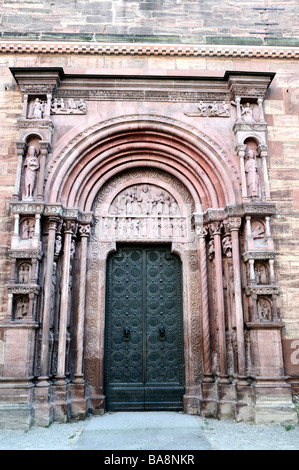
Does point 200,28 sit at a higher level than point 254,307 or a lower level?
higher

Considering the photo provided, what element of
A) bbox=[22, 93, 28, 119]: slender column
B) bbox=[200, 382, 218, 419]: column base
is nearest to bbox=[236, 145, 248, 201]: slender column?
bbox=[200, 382, 218, 419]: column base

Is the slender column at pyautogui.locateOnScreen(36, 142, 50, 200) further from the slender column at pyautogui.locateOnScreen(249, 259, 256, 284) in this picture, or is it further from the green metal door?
the slender column at pyautogui.locateOnScreen(249, 259, 256, 284)

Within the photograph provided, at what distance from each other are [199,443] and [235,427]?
4.11ft

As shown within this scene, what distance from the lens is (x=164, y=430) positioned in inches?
249

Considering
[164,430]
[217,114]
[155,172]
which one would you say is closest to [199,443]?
[164,430]

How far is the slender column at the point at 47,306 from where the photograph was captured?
7070 mm

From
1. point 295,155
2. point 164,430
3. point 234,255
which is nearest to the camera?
point 164,430

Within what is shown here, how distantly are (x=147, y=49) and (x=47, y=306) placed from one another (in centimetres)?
591

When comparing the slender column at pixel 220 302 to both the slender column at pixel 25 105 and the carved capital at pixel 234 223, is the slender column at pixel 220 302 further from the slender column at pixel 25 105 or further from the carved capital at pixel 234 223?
the slender column at pixel 25 105

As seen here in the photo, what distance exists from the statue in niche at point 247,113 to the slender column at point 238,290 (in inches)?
85.9

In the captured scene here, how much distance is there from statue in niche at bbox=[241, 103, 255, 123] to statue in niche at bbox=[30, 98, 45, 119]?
165 inches
